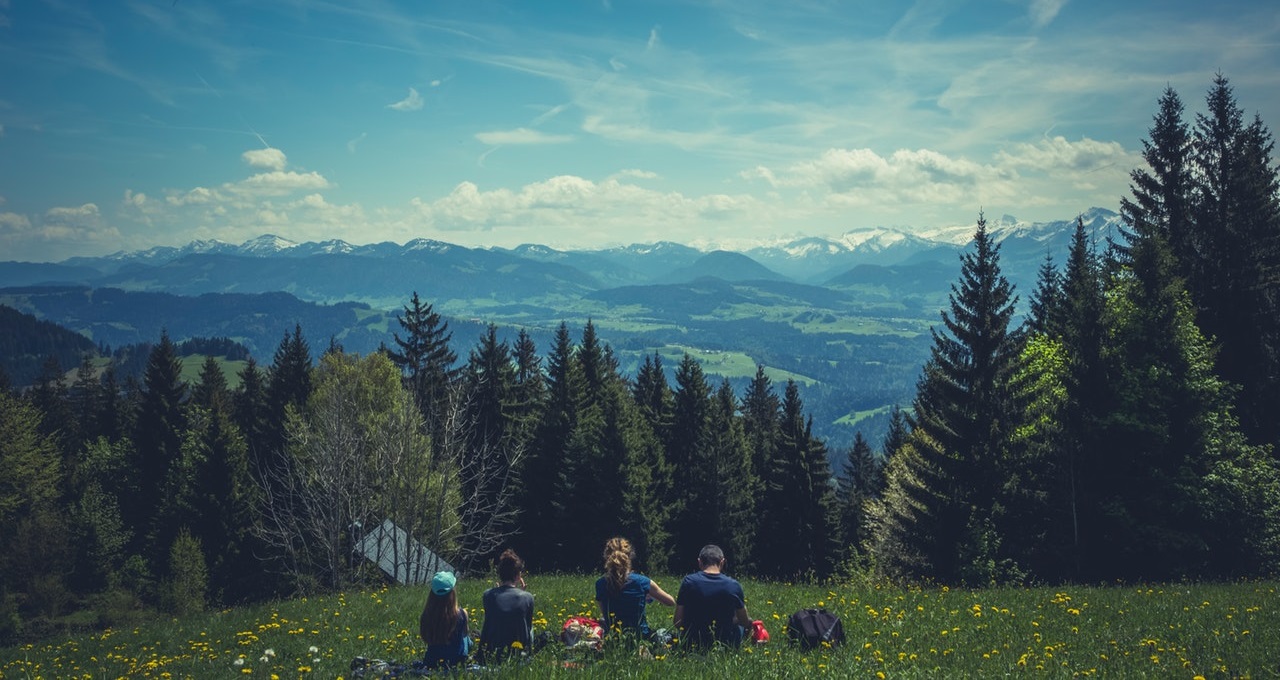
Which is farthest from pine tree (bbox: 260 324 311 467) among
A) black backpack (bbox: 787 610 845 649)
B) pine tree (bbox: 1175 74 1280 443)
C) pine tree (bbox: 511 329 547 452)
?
pine tree (bbox: 1175 74 1280 443)

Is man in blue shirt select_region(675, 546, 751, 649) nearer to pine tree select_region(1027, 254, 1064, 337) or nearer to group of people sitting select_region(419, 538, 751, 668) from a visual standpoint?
group of people sitting select_region(419, 538, 751, 668)

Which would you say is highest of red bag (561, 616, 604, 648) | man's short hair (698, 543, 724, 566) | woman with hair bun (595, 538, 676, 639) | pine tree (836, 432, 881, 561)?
man's short hair (698, 543, 724, 566)

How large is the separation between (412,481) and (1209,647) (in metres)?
24.7

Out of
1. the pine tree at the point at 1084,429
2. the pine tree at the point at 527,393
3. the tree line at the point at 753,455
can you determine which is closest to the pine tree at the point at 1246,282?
the tree line at the point at 753,455

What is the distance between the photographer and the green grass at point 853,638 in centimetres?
757

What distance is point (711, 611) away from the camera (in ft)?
28.7

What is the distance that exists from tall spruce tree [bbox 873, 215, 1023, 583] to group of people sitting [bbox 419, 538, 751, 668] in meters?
19.4

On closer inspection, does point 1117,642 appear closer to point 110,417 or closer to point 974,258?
point 974,258

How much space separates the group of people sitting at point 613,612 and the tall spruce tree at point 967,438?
1940 cm

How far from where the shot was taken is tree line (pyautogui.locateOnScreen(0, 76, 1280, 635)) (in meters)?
23.9

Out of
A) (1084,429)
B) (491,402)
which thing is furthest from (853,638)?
(491,402)

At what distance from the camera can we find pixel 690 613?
28.8 feet

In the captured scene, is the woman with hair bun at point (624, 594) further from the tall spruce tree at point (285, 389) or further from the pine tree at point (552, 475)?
the tall spruce tree at point (285, 389)

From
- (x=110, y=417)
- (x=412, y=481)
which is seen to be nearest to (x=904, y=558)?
(x=412, y=481)
